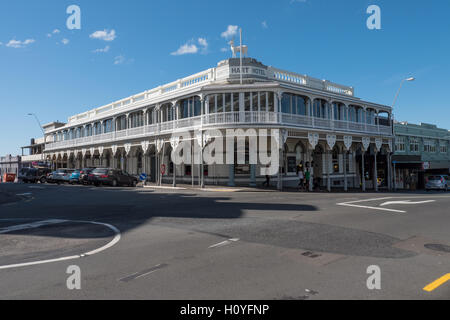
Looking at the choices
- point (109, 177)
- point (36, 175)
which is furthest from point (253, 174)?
point (36, 175)

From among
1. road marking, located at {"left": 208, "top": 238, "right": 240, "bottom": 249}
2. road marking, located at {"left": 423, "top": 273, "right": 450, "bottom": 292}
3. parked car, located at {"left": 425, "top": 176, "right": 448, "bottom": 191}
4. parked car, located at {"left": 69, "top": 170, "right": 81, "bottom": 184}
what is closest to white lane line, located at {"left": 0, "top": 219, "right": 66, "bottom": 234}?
road marking, located at {"left": 208, "top": 238, "right": 240, "bottom": 249}

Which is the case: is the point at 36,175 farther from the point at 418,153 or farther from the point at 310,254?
the point at 418,153

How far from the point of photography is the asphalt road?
3955 mm

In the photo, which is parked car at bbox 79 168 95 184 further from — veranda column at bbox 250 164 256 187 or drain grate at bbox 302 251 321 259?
drain grate at bbox 302 251 321 259

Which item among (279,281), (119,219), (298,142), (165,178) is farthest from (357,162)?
(279,281)

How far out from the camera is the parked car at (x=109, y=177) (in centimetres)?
2631

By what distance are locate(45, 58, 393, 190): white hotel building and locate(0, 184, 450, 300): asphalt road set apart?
13.6 meters

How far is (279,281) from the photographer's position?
4223mm

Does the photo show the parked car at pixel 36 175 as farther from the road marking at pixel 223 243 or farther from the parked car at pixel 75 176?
the road marking at pixel 223 243

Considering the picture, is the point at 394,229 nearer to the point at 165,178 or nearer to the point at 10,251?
the point at 10,251

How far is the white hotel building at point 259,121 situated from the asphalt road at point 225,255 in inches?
537

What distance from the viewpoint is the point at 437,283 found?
4246 mm

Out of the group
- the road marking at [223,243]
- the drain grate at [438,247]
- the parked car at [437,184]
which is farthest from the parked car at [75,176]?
the parked car at [437,184]

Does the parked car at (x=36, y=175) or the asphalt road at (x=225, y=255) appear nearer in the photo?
the asphalt road at (x=225, y=255)
